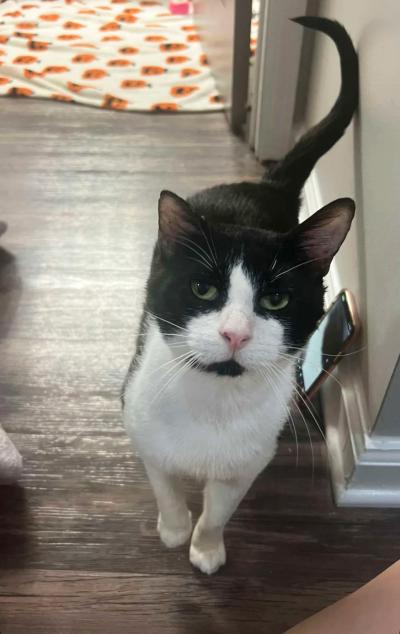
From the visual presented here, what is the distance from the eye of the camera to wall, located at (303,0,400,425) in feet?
3.12

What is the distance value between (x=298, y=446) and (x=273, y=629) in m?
0.36

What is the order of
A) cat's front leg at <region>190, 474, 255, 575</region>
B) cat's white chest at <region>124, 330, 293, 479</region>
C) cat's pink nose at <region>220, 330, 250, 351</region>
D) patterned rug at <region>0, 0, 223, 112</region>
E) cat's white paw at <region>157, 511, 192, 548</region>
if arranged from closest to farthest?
cat's pink nose at <region>220, 330, 250, 351</region> < cat's white chest at <region>124, 330, 293, 479</region> < cat's front leg at <region>190, 474, 255, 575</region> < cat's white paw at <region>157, 511, 192, 548</region> < patterned rug at <region>0, 0, 223, 112</region>

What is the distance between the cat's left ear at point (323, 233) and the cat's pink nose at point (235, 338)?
0.48 ft

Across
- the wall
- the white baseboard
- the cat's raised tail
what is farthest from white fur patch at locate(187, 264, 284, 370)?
the cat's raised tail

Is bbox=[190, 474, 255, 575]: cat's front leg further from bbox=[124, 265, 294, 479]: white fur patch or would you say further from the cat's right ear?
the cat's right ear

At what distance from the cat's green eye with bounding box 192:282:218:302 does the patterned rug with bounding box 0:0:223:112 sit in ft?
5.81

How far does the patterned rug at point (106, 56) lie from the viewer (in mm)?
2369

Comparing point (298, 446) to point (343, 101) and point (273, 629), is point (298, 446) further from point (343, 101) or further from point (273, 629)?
point (343, 101)

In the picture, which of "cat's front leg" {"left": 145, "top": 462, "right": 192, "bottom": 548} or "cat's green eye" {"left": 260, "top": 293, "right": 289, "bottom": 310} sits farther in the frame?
"cat's front leg" {"left": 145, "top": 462, "right": 192, "bottom": 548}

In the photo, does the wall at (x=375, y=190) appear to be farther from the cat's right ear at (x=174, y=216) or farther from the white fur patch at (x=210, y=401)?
the cat's right ear at (x=174, y=216)

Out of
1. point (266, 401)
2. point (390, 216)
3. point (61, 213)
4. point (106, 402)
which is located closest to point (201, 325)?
point (266, 401)

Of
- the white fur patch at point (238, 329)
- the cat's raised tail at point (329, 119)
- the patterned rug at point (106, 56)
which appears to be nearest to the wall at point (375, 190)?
the cat's raised tail at point (329, 119)

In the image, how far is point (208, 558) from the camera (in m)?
1.03

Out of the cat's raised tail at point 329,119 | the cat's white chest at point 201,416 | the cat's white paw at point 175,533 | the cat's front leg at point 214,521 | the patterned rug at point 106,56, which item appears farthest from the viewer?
the patterned rug at point 106,56
